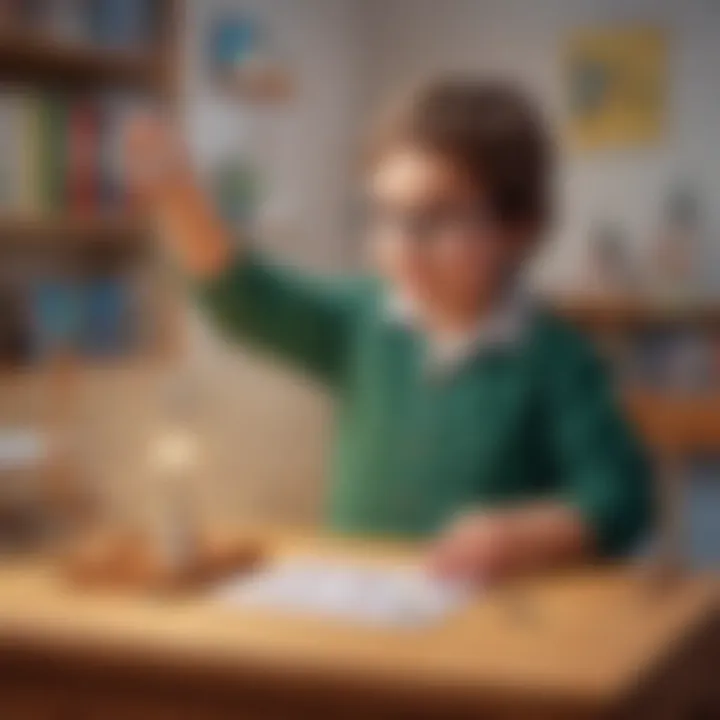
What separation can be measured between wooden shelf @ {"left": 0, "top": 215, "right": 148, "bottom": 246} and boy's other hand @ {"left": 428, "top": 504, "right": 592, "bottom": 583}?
411 mm

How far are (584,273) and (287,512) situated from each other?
326 millimetres

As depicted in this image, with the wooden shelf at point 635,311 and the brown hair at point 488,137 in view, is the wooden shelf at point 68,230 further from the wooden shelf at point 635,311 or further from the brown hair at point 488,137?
the wooden shelf at point 635,311

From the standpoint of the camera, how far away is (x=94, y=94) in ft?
5.32

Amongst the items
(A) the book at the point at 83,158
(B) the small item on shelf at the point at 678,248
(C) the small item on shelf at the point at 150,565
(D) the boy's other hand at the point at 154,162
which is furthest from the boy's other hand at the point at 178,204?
(B) the small item on shelf at the point at 678,248

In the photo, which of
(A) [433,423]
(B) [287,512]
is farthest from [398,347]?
(B) [287,512]

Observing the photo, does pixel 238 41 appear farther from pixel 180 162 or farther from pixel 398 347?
pixel 398 347

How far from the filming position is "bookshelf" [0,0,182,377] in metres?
1.55

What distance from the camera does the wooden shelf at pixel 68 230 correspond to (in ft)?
5.05

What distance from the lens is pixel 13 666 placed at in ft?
3.98

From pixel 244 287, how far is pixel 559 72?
0.31 metres

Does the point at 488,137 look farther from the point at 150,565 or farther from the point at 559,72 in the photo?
the point at 150,565

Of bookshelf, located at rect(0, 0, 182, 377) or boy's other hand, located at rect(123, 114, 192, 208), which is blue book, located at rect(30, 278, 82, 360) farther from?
boy's other hand, located at rect(123, 114, 192, 208)

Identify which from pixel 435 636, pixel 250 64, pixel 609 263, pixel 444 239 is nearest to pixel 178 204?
pixel 250 64

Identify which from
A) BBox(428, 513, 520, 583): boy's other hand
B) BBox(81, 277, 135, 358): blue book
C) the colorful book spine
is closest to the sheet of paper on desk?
BBox(428, 513, 520, 583): boy's other hand
